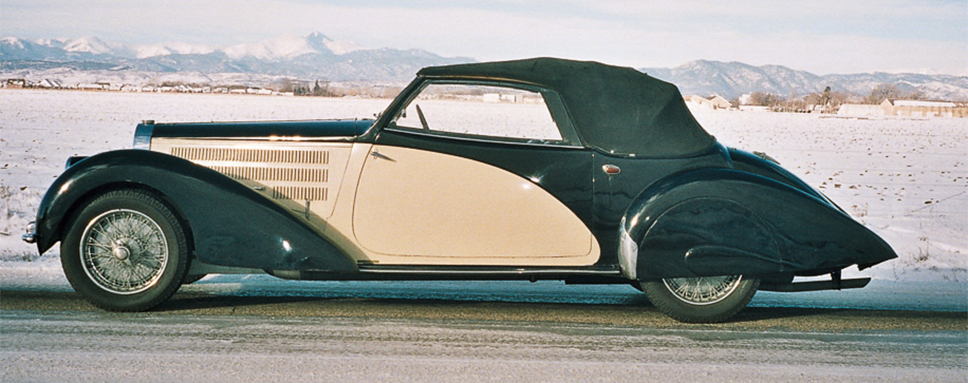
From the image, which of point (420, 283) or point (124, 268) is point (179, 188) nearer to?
point (124, 268)

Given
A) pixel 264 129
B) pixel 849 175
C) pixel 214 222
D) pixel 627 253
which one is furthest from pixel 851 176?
pixel 214 222

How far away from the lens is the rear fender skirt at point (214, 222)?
5.21 metres

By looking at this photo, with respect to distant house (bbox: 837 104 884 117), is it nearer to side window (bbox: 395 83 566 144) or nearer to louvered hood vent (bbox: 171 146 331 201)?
side window (bbox: 395 83 566 144)

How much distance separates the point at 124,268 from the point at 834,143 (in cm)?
2850

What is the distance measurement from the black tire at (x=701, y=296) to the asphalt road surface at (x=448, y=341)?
9 centimetres

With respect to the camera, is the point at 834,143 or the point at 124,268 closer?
the point at 124,268

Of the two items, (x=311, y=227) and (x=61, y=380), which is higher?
(x=311, y=227)

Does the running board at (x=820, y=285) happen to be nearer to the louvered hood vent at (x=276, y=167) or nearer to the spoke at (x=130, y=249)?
the louvered hood vent at (x=276, y=167)

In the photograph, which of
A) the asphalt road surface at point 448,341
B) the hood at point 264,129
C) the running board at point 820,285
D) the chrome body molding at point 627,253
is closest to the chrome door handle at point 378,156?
the hood at point 264,129

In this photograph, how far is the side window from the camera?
5.39m

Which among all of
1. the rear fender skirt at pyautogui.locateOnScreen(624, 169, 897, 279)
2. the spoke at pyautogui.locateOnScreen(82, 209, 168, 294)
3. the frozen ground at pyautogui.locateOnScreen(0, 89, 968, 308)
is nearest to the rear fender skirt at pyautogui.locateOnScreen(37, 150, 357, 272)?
the spoke at pyautogui.locateOnScreen(82, 209, 168, 294)

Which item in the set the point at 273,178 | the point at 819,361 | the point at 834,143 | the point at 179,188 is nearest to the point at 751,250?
the point at 819,361

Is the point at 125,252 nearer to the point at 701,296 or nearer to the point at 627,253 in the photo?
the point at 627,253

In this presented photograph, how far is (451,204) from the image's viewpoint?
209 inches
